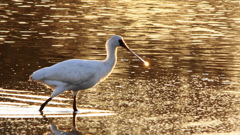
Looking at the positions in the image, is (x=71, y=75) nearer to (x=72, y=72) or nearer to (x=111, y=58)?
(x=72, y=72)

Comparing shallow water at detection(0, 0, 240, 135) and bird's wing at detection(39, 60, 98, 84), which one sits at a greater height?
bird's wing at detection(39, 60, 98, 84)

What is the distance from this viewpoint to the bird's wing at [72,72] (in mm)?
10398

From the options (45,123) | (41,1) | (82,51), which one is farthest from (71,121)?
(41,1)

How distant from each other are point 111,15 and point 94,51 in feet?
20.7

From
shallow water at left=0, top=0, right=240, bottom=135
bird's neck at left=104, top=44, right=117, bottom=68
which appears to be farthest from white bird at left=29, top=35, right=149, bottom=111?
shallow water at left=0, top=0, right=240, bottom=135

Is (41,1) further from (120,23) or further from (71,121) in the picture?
(71,121)

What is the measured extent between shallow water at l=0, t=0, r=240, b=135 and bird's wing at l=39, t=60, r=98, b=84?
0.47m

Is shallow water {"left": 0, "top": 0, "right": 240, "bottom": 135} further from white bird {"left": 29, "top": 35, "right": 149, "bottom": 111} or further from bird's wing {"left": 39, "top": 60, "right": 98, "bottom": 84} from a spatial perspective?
bird's wing {"left": 39, "top": 60, "right": 98, "bottom": 84}

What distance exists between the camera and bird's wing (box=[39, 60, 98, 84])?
1040cm

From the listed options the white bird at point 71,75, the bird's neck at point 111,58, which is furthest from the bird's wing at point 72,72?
the bird's neck at point 111,58

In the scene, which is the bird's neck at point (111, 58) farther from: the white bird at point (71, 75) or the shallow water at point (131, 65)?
the shallow water at point (131, 65)

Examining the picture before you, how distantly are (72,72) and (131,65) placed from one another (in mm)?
3893

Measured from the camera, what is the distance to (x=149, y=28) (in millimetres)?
19328

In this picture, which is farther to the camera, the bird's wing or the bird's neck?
the bird's neck
